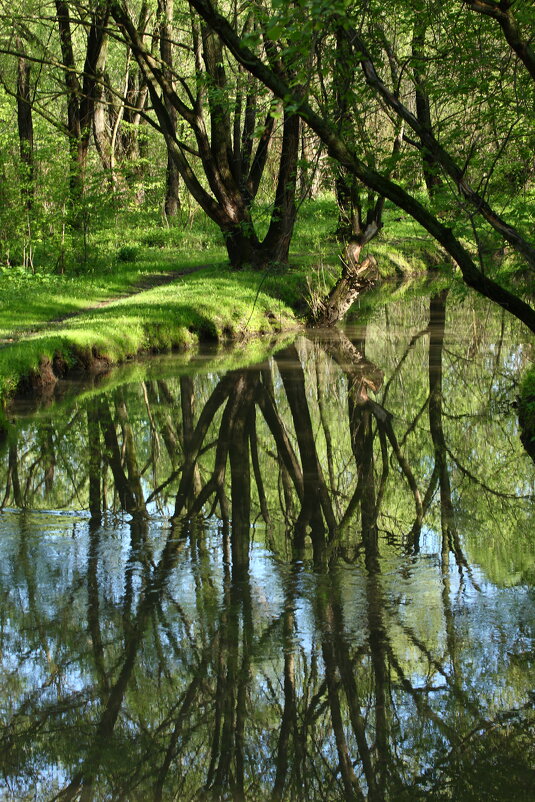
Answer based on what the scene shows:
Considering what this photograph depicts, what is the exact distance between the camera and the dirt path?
13467 millimetres

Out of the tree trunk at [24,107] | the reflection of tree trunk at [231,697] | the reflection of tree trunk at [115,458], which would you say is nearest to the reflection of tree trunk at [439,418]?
the reflection of tree trunk at [231,697]

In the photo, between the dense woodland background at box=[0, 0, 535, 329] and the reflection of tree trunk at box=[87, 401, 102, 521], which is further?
the dense woodland background at box=[0, 0, 535, 329]

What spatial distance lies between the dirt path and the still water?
2.92 m

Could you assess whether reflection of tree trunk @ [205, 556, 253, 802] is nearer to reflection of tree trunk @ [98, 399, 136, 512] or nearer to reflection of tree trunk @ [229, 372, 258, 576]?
reflection of tree trunk @ [229, 372, 258, 576]

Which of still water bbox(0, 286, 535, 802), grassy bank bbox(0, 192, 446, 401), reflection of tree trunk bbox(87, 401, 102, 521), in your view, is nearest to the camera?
still water bbox(0, 286, 535, 802)

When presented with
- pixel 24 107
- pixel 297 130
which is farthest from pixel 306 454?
pixel 24 107

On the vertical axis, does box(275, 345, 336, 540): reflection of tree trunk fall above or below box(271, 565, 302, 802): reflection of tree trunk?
above

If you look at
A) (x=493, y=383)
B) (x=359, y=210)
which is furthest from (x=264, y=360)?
(x=359, y=210)

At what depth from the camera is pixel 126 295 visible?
63.3 ft

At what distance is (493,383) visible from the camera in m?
12.1

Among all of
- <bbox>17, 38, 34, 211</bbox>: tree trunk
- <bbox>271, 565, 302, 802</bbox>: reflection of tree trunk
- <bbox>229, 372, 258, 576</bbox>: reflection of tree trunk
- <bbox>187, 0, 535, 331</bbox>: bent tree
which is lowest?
<bbox>271, 565, 302, 802</bbox>: reflection of tree trunk

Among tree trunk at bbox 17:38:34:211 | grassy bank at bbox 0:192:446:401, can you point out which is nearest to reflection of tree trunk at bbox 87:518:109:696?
grassy bank at bbox 0:192:446:401

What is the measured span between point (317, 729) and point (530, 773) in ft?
3.18

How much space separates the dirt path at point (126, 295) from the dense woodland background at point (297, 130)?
1.69m
